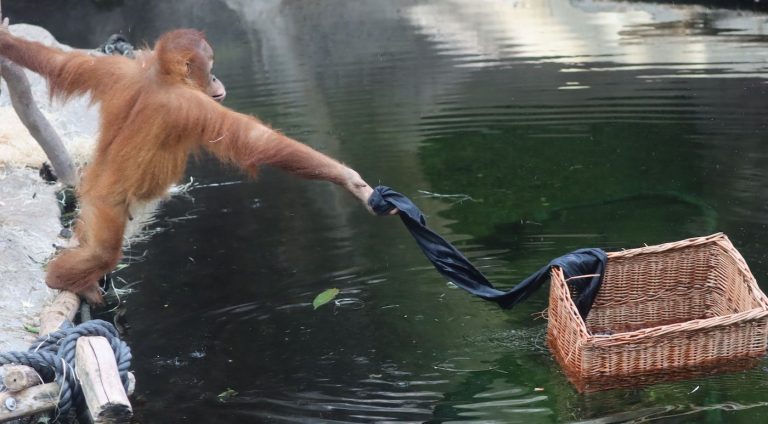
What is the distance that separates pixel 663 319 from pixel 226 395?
2.16 metres

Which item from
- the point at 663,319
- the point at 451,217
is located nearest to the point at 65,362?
the point at 663,319

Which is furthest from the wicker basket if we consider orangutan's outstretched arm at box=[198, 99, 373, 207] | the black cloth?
orangutan's outstretched arm at box=[198, 99, 373, 207]

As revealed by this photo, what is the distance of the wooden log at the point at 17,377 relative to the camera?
330 centimetres

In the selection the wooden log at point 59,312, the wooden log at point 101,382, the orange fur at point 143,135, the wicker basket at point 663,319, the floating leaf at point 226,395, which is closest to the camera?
the wooden log at point 101,382

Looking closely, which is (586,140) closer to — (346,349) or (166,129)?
(346,349)

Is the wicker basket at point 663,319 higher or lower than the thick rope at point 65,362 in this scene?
lower

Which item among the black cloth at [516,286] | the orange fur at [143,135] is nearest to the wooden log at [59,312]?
the orange fur at [143,135]

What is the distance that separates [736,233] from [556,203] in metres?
1.27

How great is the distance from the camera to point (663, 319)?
15.4ft

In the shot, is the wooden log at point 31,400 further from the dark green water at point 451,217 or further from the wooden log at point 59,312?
the wooden log at point 59,312

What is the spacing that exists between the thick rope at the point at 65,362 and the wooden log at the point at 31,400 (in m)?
0.04

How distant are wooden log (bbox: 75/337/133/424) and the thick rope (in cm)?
7

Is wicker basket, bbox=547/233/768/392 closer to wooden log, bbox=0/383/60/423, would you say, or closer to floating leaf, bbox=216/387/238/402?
floating leaf, bbox=216/387/238/402

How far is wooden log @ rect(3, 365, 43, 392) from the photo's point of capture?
3.30m
